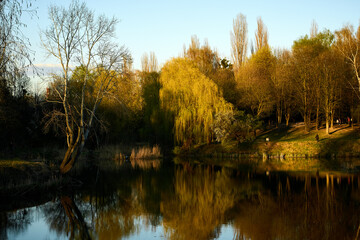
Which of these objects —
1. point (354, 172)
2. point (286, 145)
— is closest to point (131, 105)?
point (286, 145)

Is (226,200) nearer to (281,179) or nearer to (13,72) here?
(281,179)

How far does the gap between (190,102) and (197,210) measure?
20697 mm

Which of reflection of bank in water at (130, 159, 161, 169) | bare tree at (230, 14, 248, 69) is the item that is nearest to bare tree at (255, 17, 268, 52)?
bare tree at (230, 14, 248, 69)

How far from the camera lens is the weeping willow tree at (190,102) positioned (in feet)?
101

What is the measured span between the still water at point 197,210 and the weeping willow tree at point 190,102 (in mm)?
13147

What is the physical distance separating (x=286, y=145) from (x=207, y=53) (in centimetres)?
2382

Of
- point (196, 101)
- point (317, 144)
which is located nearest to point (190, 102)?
point (196, 101)

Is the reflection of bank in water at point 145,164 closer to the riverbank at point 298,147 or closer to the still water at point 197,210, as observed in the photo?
the riverbank at point 298,147

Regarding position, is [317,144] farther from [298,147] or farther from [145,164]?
[145,164]

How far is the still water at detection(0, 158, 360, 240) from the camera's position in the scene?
28.7ft

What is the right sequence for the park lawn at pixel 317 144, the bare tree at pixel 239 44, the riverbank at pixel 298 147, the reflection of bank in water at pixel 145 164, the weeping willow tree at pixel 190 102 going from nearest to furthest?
the reflection of bank in water at pixel 145 164
the park lawn at pixel 317 144
the riverbank at pixel 298 147
the weeping willow tree at pixel 190 102
the bare tree at pixel 239 44

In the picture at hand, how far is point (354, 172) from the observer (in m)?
19.1

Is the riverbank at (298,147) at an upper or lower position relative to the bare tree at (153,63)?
lower

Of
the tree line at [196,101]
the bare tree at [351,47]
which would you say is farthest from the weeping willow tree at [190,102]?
the bare tree at [351,47]
